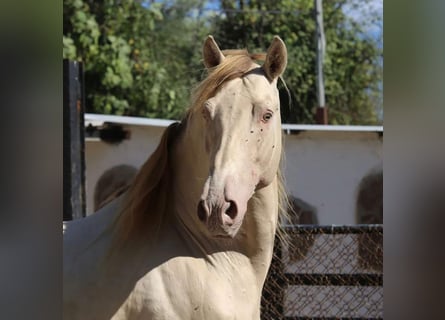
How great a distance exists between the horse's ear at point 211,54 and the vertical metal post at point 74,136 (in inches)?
88.1

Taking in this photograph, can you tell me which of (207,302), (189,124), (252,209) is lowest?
(207,302)

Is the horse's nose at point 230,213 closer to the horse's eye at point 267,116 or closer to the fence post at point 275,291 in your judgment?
the horse's eye at point 267,116

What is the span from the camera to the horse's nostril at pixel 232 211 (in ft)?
6.77

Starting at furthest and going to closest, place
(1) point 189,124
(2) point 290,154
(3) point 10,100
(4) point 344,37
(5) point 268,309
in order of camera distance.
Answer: (4) point 344,37 < (2) point 290,154 < (5) point 268,309 < (1) point 189,124 < (3) point 10,100

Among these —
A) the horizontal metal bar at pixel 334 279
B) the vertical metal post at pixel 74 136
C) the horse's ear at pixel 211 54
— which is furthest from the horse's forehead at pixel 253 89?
the vertical metal post at pixel 74 136

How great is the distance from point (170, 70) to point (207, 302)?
1297cm

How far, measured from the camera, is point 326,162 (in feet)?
24.7

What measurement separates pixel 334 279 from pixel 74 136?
200 cm

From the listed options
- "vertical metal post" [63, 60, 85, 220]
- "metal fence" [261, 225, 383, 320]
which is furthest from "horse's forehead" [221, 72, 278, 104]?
"vertical metal post" [63, 60, 85, 220]

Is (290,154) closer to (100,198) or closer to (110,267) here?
(100,198)

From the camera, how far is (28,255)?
0.62m

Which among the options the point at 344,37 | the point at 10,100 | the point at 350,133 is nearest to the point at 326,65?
the point at 344,37

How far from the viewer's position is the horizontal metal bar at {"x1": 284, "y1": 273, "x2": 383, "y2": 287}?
398 cm

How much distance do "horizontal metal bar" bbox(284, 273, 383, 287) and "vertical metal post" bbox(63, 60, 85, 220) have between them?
1.46 meters
